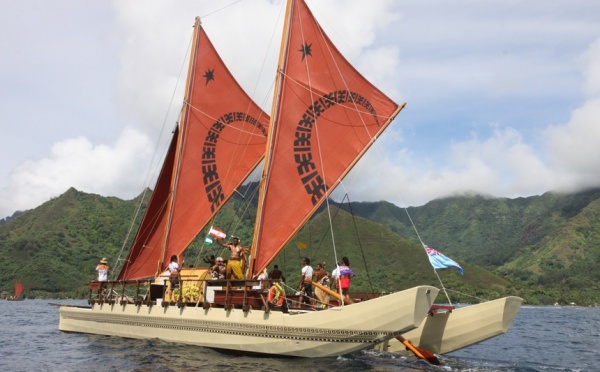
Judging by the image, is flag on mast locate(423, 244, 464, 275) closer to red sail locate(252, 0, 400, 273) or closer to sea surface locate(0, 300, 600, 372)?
sea surface locate(0, 300, 600, 372)

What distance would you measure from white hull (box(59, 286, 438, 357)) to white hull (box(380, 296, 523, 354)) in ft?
10.4

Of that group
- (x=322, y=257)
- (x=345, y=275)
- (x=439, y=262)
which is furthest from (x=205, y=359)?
(x=322, y=257)

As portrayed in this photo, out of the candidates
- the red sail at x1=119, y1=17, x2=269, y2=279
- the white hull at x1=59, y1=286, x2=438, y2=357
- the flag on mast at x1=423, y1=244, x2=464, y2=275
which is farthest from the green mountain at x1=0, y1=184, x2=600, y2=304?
the flag on mast at x1=423, y1=244, x2=464, y2=275

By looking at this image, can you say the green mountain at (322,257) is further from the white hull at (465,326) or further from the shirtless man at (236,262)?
the white hull at (465,326)

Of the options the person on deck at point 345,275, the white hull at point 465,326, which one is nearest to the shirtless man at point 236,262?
the person on deck at point 345,275

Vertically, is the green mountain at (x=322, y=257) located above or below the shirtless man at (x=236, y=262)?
above

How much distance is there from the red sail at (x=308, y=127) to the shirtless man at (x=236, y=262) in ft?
2.49

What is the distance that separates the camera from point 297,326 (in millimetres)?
19781

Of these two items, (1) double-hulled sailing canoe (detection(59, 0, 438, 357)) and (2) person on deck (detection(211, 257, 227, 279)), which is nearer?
(1) double-hulled sailing canoe (detection(59, 0, 438, 357))

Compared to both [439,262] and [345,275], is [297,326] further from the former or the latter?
[439,262]

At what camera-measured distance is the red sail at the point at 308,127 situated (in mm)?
23547

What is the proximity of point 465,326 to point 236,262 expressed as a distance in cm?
858

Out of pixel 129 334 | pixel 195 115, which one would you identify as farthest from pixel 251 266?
Answer: pixel 195 115

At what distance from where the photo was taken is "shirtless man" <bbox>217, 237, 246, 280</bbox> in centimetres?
2330
